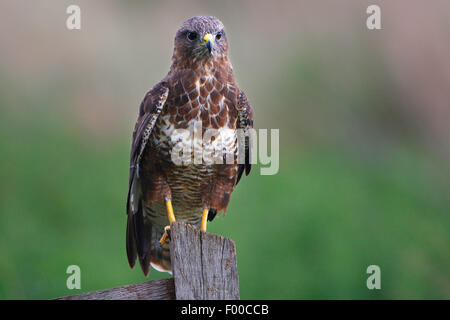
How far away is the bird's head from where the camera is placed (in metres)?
3.85

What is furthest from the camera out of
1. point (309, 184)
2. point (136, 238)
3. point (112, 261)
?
point (309, 184)

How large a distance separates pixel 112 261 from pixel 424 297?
3085mm

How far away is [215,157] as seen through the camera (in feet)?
12.6

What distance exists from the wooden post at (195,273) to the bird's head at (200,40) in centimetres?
148

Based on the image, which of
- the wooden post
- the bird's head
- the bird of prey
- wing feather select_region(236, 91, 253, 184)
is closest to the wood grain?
the wooden post

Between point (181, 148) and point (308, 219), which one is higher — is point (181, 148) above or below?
above

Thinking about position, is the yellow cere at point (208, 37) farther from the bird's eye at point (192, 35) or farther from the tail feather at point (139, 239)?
the tail feather at point (139, 239)

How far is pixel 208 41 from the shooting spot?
3779 mm

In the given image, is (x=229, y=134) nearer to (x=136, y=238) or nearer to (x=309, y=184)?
(x=136, y=238)

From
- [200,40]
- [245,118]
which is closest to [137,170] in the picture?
[245,118]

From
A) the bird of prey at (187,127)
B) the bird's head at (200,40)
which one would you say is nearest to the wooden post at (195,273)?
the bird of prey at (187,127)

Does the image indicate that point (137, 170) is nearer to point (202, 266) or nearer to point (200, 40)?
point (200, 40)

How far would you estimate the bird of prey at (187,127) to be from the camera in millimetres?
3789
